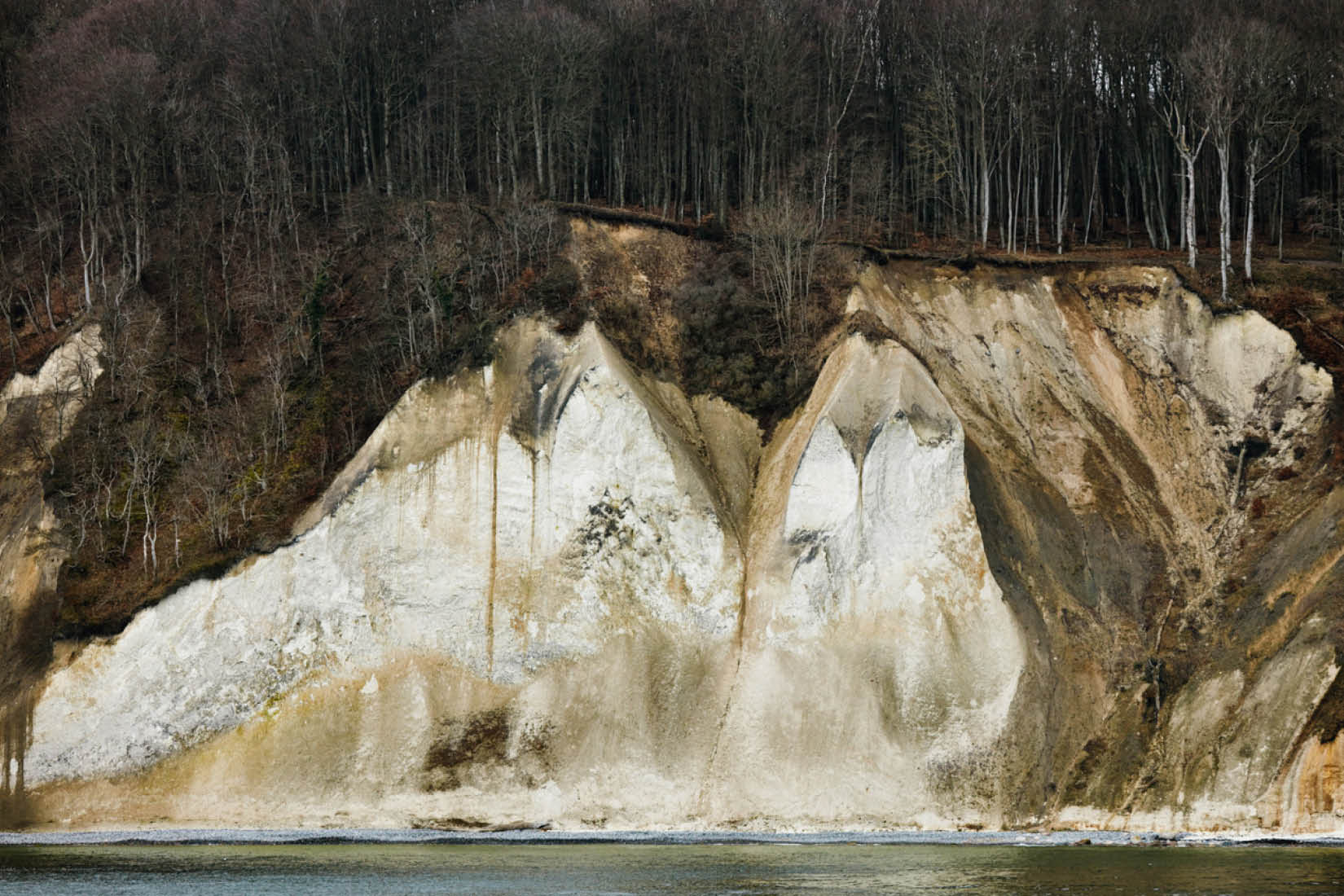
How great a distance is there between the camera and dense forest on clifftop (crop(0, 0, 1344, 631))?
174ft

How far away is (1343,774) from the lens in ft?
124

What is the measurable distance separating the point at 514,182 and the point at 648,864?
114ft

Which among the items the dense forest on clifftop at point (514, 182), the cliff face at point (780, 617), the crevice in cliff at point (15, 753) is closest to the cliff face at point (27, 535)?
the crevice in cliff at point (15, 753)

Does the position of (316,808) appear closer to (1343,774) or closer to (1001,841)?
(1001,841)

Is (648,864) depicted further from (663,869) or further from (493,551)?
(493,551)

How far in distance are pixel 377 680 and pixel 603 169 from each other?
3108cm

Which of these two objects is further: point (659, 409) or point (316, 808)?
point (659, 409)

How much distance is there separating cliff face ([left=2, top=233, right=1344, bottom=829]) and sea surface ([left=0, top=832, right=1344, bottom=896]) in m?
2.10

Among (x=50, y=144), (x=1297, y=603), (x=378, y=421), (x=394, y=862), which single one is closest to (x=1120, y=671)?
(x=1297, y=603)

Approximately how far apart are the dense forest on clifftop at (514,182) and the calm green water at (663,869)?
43.0 feet

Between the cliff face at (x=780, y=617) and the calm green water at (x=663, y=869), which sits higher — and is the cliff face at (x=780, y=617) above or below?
above

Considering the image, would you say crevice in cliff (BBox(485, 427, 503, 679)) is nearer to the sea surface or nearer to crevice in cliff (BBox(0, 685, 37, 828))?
the sea surface

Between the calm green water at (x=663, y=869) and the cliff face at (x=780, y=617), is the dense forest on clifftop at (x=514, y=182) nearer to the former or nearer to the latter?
the cliff face at (x=780, y=617)

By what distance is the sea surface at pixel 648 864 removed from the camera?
3048 centimetres
